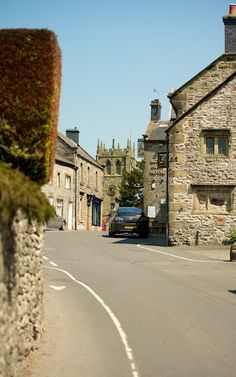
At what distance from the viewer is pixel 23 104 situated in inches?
316

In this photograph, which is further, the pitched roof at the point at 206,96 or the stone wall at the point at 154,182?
the stone wall at the point at 154,182

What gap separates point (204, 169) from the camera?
2723 centimetres

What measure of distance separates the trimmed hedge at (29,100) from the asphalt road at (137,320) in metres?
2.65

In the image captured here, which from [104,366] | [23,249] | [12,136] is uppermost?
[12,136]

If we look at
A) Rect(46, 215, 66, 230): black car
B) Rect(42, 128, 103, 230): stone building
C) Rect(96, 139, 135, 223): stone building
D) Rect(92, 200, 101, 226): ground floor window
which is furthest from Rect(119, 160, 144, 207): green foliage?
Rect(96, 139, 135, 223): stone building

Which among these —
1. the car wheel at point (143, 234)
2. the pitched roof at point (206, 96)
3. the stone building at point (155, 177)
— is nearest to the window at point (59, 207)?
the stone building at point (155, 177)

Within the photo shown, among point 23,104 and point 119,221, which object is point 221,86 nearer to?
point 119,221

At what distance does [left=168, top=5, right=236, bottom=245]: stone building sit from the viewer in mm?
27031

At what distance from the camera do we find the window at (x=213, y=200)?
1066 inches

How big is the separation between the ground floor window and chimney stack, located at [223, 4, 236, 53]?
113 feet

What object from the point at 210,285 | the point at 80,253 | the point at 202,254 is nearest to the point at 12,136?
the point at 210,285

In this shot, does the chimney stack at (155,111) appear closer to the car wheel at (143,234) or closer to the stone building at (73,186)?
the stone building at (73,186)

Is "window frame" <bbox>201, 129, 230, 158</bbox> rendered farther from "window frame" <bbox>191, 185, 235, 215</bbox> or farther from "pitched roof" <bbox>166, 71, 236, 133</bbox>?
"window frame" <bbox>191, 185, 235, 215</bbox>

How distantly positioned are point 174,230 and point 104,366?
1961 centimetres
